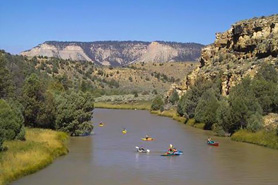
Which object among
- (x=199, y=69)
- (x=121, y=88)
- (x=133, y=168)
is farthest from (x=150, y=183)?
(x=121, y=88)

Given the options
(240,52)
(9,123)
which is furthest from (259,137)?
(240,52)

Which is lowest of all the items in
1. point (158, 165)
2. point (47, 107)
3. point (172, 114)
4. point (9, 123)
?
point (172, 114)

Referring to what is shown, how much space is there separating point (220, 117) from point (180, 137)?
636 cm

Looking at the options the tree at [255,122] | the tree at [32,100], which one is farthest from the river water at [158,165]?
the tree at [32,100]

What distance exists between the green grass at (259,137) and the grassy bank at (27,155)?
22226mm

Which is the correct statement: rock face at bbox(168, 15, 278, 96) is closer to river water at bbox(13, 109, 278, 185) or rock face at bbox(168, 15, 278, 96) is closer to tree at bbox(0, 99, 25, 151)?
river water at bbox(13, 109, 278, 185)

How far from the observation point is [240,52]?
103 meters

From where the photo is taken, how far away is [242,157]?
44.8 m

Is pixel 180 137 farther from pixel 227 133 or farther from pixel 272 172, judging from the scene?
pixel 272 172

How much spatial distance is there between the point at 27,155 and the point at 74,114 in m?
21.2

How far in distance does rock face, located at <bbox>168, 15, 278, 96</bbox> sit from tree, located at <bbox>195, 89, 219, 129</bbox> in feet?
Result: 25.3

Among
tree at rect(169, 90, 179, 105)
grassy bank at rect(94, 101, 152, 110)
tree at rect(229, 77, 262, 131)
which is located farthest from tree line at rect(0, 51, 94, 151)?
grassy bank at rect(94, 101, 152, 110)

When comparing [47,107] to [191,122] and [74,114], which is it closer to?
[74,114]

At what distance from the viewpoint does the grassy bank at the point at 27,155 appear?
1297 inches
